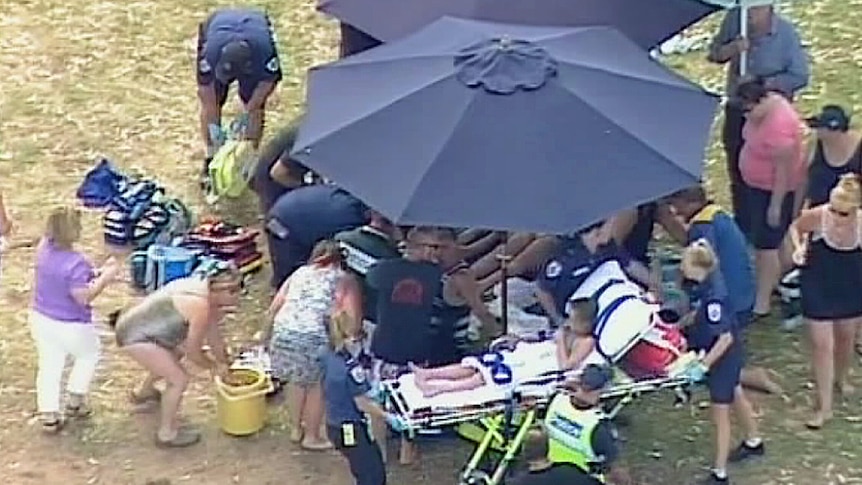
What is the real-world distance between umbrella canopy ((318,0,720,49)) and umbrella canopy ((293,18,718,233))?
60 centimetres

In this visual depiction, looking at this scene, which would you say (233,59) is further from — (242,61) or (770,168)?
(770,168)

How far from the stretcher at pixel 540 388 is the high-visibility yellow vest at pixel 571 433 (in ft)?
0.55

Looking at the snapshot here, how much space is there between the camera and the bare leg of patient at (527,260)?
930 cm

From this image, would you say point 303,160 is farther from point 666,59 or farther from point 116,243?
point 666,59

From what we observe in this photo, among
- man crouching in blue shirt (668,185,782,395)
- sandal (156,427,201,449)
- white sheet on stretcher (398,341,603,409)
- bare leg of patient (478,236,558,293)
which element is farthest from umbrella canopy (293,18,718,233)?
sandal (156,427,201,449)

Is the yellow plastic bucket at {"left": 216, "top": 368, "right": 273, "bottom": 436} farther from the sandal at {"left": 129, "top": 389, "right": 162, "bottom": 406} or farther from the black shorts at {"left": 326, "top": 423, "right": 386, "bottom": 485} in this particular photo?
the black shorts at {"left": 326, "top": 423, "right": 386, "bottom": 485}

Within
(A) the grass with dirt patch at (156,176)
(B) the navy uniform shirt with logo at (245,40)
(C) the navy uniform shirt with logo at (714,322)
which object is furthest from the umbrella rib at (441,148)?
(B) the navy uniform shirt with logo at (245,40)

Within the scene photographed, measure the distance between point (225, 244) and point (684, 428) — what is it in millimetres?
2873

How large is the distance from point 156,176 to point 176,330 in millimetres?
3043

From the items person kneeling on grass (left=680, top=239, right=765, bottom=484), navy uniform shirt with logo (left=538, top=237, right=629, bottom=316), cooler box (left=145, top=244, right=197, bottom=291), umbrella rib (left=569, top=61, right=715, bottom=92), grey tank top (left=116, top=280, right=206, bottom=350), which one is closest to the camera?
person kneeling on grass (left=680, top=239, right=765, bottom=484)

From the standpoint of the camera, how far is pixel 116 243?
34.7 ft

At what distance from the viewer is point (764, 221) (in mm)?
9742

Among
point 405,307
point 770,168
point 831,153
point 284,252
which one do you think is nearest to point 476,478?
point 405,307

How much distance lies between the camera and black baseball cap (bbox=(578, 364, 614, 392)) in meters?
7.77
